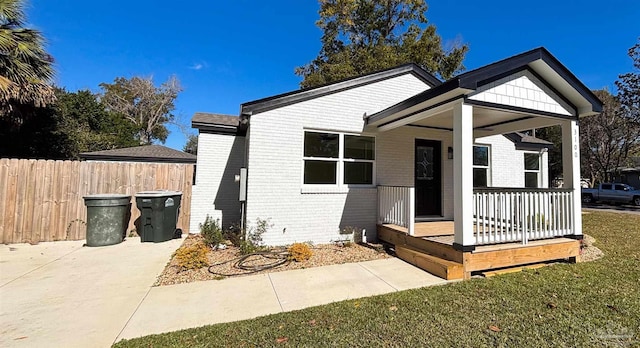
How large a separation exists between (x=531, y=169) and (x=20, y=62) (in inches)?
617

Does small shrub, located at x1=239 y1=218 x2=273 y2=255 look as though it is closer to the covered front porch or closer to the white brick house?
the white brick house

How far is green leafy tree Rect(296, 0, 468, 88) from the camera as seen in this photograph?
19.2 m

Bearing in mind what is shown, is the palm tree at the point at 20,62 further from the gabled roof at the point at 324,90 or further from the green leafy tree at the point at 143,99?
the green leafy tree at the point at 143,99

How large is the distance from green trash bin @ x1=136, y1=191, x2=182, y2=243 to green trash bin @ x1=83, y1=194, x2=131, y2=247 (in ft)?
1.40

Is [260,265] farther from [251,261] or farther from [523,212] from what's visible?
[523,212]

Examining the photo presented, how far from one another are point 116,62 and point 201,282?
1080 inches

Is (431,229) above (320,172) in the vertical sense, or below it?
below

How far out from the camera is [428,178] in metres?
8.05

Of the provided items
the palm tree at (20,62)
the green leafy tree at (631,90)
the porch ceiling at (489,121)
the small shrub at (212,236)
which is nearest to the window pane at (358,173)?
the porch ceiling at (489,121)

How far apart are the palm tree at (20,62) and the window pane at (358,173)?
8.87 metres

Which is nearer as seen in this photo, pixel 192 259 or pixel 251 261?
pixel 192 259

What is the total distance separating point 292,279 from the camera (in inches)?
180

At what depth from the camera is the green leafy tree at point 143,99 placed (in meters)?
32.0

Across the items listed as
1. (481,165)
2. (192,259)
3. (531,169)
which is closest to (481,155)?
(481,165)
